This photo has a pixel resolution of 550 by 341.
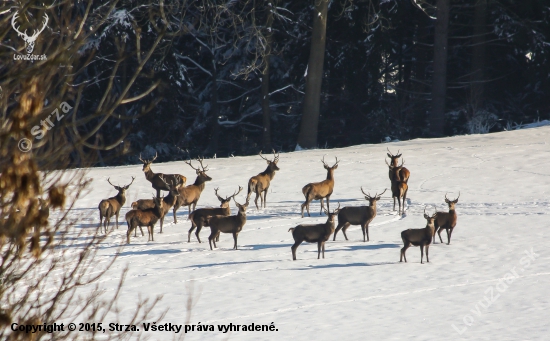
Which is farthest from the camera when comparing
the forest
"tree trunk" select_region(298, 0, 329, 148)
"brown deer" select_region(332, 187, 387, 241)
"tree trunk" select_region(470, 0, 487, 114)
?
"tree trunk" select_region(470, 0, 487, 114)

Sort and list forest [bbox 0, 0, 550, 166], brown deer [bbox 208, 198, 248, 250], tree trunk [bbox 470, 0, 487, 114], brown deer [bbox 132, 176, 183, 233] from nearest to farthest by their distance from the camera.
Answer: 1. brown deer [bbox 208, 198, 248, 250]
2. brown deer [bbox 132, 176, 183, 233]
3. forest [bbox 0, 0, 550, 166]
4. tree trunk [bbox 470, 0, 487, 114]

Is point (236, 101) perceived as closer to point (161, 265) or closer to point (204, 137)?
point (204, 137)

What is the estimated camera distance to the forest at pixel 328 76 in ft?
101

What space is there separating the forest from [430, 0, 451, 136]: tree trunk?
0.05 m

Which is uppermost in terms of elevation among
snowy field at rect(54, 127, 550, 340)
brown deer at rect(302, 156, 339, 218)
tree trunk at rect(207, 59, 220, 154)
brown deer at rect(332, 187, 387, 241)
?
tree trunk at rect(207, 59, 220, 154)

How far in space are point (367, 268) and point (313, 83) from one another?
60.1ft

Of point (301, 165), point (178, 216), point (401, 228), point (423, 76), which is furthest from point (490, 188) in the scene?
point (423, 76)

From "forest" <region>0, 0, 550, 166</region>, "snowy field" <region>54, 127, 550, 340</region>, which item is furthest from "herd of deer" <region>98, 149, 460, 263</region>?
"forest" <region>0, 0, 550, 166</region>

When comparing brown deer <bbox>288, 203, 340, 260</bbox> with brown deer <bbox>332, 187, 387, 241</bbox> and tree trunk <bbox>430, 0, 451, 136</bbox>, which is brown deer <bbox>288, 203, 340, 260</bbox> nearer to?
brown deer <bbox>332, 187, 387, 241</bbox>

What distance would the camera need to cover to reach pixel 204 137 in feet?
119

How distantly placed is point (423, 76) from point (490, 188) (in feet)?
59.1

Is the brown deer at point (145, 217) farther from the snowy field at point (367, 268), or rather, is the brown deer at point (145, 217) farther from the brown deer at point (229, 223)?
the brown deer at point (229, 223)

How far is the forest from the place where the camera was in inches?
1209

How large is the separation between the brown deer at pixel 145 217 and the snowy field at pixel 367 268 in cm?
31
